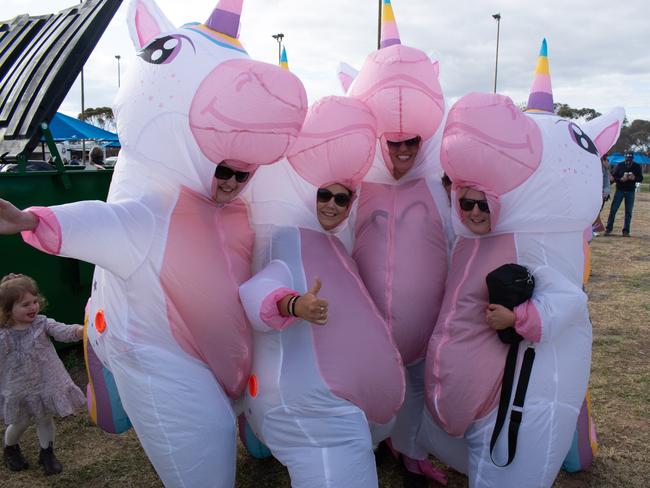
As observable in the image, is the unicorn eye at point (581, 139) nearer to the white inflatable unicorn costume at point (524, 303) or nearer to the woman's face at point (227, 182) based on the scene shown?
the white inflatable unicorn costume at point (524, 303)

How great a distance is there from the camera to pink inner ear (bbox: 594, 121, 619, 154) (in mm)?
2689

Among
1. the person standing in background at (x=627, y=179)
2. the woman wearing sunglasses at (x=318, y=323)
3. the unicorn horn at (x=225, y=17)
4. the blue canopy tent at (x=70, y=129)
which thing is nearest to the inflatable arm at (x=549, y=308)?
the woman wearing sunglasses at (x=318, y=323)

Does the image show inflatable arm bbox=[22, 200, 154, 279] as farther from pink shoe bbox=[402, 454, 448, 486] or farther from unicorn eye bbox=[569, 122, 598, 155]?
unicorn eye bbox=[569, 122, 598, 155]

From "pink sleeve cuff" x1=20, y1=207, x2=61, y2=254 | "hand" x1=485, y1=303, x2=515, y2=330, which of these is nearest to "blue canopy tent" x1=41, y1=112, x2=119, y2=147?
"pink sleeve cuff" x1=20, y1=207, x2=61, y2=254

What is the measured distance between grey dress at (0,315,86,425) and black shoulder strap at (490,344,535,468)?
211 centimetres

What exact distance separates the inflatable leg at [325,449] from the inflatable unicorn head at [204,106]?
0.97 metres

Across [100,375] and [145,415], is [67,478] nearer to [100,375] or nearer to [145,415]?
[100,375]

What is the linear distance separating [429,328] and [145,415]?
1.23 metres

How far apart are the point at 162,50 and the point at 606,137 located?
208 centimetres

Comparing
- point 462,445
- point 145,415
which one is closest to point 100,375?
point 145,415

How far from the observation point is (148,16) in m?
2.33

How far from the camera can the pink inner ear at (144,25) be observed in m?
2.31

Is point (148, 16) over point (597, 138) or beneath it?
over

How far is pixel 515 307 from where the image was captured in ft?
7.14
